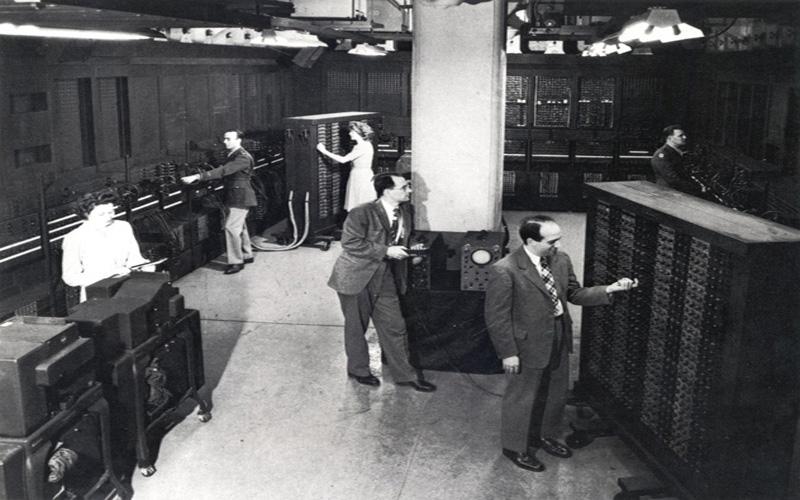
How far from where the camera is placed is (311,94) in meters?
14.1

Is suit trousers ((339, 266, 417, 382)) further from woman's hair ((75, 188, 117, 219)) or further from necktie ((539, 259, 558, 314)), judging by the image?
woman's hair ((75, 188, 117, 219))

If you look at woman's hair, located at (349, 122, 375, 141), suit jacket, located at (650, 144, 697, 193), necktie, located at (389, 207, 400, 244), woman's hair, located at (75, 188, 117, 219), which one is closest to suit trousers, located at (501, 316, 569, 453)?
necktie, located at (389, 207, 400, 244)

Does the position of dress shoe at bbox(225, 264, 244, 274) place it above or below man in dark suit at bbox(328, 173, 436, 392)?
below

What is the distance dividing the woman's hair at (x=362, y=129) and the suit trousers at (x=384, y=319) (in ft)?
16.9

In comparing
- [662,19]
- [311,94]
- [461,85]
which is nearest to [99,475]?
[461,85]

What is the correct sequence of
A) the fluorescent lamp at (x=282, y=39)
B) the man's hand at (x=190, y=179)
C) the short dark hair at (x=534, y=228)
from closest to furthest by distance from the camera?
the short dark hair at (x=534, y=228)
the fluorescent lamp at (x=282, y=39)
the man's hand at (x=190, y=179)

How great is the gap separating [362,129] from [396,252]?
5557mm

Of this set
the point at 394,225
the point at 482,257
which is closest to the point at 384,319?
the point at 394,225

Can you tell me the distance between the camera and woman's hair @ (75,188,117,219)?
6.16 m

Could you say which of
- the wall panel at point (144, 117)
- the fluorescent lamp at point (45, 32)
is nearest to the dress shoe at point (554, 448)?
the fluorescent lamp at point (45, 32)

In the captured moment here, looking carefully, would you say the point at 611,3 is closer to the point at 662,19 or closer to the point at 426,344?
the point at 662,19

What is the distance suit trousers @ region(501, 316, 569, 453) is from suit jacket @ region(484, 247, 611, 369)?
0.33 feet

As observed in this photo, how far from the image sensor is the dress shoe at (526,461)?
181 inches

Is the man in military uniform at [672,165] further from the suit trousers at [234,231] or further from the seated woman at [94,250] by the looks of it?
the seated woman at [94,250]
